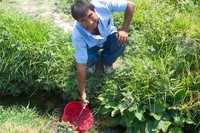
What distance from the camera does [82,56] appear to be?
4.08 m

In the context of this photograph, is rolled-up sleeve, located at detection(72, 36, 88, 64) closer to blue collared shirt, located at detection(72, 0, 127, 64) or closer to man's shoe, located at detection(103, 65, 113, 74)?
blue collared shirt, located at detection(72, 0, 127, 64)

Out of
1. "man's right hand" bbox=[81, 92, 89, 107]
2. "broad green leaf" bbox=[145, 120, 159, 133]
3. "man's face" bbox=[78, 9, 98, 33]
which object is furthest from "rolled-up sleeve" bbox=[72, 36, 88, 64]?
"broad green leaf" bbox=[145, 120, 159, 133]

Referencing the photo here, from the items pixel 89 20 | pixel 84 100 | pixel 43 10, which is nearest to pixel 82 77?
pixel 84 100

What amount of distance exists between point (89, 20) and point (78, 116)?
86 cm

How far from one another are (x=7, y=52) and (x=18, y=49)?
14cm

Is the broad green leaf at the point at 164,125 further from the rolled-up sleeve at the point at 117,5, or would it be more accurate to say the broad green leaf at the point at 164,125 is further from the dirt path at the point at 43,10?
the dirt path at the point at 43,10

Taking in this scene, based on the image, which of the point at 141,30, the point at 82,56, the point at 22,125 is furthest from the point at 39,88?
the point at 141,30

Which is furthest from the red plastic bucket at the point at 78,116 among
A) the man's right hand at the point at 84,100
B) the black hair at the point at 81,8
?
the black hair at the point at 81,8

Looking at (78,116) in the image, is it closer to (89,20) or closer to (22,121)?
(22,121)

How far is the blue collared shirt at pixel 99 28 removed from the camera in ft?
13.4

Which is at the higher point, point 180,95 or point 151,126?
point 180,95

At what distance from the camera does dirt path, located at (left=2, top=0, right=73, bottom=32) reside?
503cm

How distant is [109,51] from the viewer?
4391 mm

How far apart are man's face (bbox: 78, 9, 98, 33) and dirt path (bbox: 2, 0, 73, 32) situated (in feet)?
3.03
